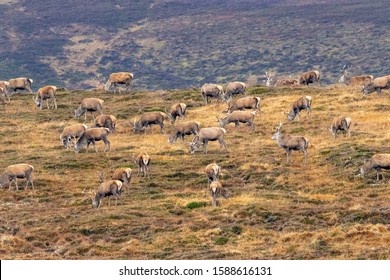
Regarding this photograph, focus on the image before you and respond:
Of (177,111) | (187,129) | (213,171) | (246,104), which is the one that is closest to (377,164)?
(213,171)

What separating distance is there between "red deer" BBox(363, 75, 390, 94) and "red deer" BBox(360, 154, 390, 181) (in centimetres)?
1951

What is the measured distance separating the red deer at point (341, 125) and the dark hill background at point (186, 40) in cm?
8274

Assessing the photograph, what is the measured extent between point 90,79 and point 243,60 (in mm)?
24296

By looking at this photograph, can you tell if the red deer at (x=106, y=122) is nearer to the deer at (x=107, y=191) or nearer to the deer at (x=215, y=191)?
the deer at (x=107, y=191)

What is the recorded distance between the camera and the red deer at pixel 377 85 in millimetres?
56466

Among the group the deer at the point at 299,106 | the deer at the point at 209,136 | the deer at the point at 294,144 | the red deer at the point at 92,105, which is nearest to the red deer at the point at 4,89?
the red deer at the point at 92,105

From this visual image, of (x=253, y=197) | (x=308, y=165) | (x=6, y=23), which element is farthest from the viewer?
(x=6, y=23)

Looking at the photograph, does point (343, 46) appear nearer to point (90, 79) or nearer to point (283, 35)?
point (283, 35)

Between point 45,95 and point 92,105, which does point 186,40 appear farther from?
point 92,105

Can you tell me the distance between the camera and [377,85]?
5675cm

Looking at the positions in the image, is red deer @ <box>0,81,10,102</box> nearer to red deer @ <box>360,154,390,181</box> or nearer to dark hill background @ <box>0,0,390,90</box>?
red deer @ <box>360,154,390,181</box>

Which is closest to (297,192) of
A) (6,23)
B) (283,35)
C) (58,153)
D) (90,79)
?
(58,153)

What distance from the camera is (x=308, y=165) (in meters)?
41.6

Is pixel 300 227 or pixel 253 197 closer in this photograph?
pixel 300 227
